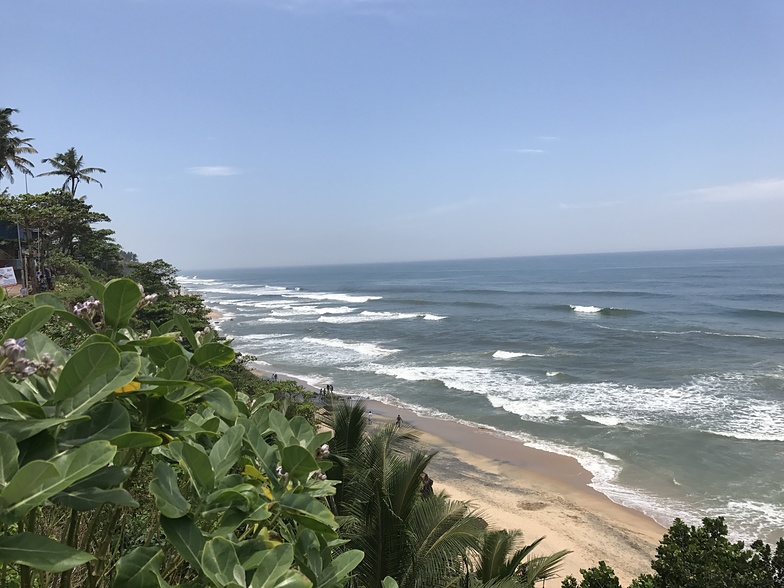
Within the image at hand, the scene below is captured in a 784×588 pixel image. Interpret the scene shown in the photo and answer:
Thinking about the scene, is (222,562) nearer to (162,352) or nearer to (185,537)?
(185,537)

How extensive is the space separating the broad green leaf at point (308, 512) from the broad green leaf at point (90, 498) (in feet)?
1.40

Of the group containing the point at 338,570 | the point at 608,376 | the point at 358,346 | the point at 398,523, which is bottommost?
the point at 608,376

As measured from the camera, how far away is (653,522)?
11.9 m

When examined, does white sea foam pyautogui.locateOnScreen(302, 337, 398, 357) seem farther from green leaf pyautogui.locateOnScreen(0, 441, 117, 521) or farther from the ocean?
green leaf pyautogui.locateOnScreen(0, 441, 117, 521)

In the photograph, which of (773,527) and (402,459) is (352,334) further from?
(402,459)

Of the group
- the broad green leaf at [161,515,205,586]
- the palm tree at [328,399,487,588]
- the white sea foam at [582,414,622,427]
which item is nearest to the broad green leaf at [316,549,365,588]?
the broad green leaf at [161,515,205,586]

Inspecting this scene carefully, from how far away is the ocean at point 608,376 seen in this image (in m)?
13.7

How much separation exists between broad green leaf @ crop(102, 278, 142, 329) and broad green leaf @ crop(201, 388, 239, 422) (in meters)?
0.30

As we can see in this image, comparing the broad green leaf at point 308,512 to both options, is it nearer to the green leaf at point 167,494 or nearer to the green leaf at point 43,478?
the green leaf at point 167,494

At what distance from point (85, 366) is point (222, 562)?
0.47 meters

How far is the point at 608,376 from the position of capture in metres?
23.7

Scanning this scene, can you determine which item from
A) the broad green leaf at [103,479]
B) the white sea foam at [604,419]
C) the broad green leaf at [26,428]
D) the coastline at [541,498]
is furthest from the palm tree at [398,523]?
the white sea foam at [604,419]

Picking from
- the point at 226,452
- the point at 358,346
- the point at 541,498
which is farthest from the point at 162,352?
the point at 358,346

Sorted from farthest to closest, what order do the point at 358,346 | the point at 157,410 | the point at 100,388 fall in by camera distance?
the point at 358,346 < the point at 157,410 < the point at 100,388
